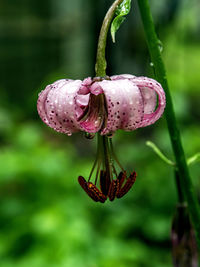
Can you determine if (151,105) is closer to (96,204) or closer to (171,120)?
(171,120)

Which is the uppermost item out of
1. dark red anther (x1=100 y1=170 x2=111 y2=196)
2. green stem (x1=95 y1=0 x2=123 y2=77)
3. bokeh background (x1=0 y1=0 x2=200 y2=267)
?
green stem (x1=95 y1=0 x2=123 y2=77)

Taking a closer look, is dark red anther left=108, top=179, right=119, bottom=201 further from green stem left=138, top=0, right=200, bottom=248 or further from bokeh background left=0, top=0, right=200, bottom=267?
bokeh background left=0, top=0, right=200, bottom=267

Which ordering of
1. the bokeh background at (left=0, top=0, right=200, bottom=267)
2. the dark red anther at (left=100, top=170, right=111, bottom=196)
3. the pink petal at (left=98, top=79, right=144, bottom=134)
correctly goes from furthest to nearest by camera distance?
the bokeh background at (left=0, top=0, right=200, bottom=267)
the dark red anther at (left=100, top=170, right=111, bottom=196)
the pink petal at (left=98, top=79, right=144, bottom=134)

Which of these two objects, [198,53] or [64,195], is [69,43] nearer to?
[198,53]

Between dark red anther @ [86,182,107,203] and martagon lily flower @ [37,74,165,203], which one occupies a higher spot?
martagon lily flower @ [37,74,165,203]

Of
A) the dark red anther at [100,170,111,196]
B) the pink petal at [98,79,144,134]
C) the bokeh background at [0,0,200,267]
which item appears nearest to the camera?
the pink petal at [98,79,144,134]

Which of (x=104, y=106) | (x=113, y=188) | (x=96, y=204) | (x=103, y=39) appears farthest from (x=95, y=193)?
(x=96, y=204)

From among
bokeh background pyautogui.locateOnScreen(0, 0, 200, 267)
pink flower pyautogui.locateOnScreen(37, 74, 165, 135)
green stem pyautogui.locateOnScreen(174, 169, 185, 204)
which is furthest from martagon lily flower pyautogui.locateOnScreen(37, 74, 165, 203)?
bokeh background pyautogui.locateOnScreen(0, 0, 200, 267)
